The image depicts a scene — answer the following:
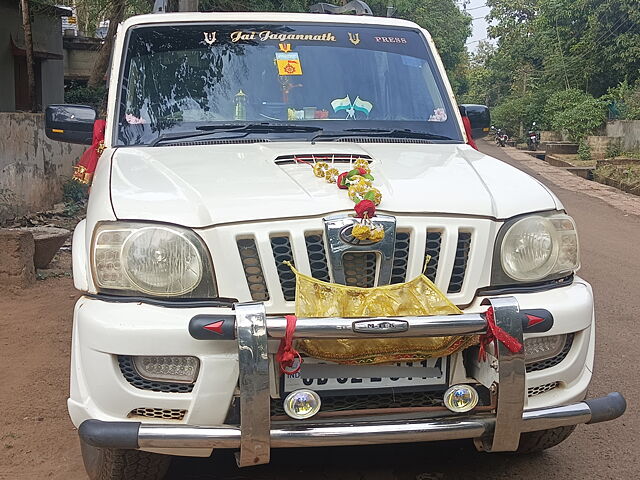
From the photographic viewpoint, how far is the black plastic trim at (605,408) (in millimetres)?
2932

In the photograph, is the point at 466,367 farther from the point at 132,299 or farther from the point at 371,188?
the point at 132,299

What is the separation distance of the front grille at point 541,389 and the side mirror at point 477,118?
6.95ft

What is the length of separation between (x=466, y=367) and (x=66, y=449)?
6.53 feet

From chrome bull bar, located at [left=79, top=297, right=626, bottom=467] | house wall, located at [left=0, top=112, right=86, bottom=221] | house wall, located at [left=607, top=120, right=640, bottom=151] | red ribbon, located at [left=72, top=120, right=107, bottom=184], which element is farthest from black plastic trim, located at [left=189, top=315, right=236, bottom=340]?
house wall, located at [left=607, top=120, right=640, bottom=151]

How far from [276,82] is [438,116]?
857 millimetres

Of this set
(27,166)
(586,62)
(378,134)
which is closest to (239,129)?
(378,134)

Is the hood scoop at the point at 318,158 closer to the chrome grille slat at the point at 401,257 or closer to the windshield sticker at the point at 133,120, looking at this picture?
the chrome grille slat at the point at 401,257

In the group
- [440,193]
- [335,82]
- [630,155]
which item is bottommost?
[630,155]

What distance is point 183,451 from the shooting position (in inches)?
108

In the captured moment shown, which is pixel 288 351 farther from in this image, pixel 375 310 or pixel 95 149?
pixel 95 149

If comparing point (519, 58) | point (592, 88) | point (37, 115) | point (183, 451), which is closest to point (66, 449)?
point (183, 451)

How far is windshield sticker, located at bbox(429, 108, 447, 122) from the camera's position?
429 cm

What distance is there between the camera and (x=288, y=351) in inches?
103

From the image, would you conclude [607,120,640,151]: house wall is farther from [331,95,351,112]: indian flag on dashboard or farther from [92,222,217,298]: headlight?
[92,222,217,298]: headlight
